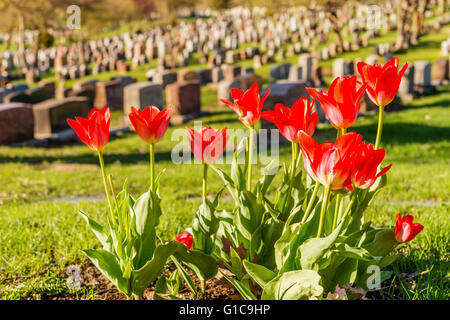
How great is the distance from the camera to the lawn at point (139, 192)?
2.74m

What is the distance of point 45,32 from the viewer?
1585 inches

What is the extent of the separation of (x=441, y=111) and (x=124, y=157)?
314 inches

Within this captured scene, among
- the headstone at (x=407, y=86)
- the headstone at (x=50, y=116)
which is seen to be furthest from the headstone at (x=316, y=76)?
the headstone at (x=50, y=116)

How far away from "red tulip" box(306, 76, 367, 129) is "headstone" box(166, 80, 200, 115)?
11.1 m

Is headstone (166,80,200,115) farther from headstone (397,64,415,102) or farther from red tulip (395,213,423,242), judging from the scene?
red tulip (395,213,423,242)

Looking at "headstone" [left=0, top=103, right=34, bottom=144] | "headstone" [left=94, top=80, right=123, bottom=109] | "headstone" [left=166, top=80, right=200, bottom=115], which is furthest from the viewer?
"headstone" [left=94, top=80, right=123, bottom=109]

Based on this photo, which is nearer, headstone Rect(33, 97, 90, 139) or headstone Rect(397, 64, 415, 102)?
headstone Rect(33, 97, 90, 139)

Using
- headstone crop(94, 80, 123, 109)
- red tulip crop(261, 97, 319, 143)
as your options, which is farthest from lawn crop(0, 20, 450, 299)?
headstone crop(94, 80, 123, 109)

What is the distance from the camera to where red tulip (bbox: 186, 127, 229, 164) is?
1.88 m

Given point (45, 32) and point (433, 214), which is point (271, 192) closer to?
point (433, 214)

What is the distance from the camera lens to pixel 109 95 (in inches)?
616

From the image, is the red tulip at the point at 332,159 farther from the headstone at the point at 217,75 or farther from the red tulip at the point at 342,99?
the headstone at the point at 217,75

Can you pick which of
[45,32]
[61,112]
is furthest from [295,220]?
[45,32]

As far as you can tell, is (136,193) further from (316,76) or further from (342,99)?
(316,76)
